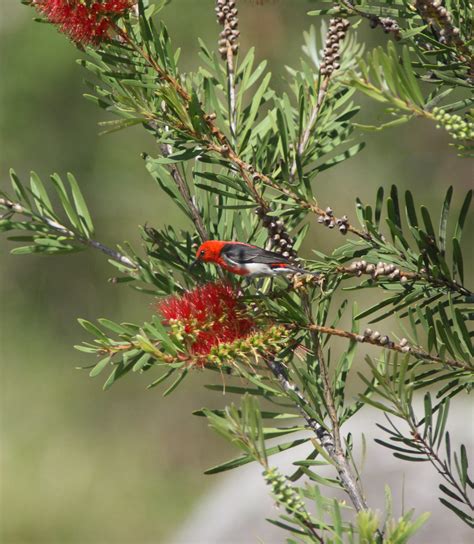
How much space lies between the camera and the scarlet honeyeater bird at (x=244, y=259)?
1.82 feet

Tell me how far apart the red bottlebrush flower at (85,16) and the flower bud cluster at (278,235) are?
163mm

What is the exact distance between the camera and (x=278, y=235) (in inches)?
20.3

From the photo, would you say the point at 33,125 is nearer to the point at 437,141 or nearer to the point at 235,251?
the point at 437,141

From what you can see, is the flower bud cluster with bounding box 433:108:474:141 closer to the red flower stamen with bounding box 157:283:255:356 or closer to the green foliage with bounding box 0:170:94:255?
the red flower stamen with bounding box 157:283:255:356

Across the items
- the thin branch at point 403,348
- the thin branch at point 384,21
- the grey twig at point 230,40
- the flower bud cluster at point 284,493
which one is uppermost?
the grey twig at point 230,40

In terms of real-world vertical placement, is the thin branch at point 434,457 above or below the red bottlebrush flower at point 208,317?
below

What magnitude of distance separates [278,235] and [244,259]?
62 mm

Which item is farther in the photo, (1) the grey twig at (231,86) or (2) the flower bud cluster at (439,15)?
(1) the grey twig at (231,86)

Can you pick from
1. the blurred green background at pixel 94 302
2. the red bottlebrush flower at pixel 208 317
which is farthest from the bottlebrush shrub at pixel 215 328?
the blurred green background at pixel 94 302

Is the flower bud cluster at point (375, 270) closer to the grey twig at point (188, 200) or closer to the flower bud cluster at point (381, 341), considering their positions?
the flower bud cluster at point (381, 341)

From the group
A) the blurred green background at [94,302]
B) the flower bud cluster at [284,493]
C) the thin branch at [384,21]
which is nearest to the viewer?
the flower bud cluster at [284,493]

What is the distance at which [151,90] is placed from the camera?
20.3 inches

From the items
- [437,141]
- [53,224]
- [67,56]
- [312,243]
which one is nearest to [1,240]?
[67,56]

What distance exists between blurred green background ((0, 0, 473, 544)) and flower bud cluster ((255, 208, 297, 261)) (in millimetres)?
1627
